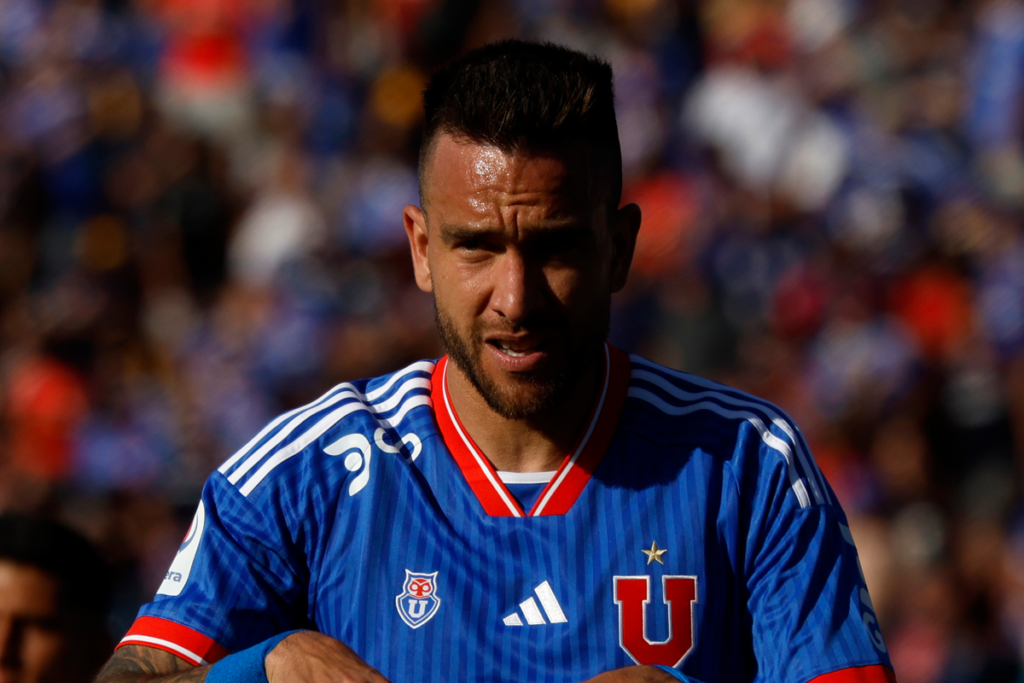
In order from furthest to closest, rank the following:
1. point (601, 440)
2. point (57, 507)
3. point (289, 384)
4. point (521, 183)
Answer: point (289, 384)
point (57, 507)
point (601, 440)
point (521, 183)

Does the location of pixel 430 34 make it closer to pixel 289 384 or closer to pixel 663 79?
pixel 663 79

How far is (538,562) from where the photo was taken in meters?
2.58

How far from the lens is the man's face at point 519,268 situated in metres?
2.55

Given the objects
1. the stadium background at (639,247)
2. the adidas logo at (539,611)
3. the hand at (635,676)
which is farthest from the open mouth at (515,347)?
the stadium background at (639,247)

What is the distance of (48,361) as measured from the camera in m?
7.66

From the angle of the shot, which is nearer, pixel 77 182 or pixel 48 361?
pixel 48 361

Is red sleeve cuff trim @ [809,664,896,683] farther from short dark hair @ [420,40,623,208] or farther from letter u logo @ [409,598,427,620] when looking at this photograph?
short dark hair @ [420,40,623,208]

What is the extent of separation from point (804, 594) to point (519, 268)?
882mm

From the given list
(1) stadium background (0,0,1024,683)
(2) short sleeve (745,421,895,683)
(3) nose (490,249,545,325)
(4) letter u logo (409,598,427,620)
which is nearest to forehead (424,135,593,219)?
(3) nose (490,249,545,325)

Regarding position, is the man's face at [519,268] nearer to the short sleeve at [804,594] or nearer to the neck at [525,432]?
the neck at [525,432]

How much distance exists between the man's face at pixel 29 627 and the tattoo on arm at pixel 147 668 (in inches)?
40.1

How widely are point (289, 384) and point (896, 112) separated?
4.38 m

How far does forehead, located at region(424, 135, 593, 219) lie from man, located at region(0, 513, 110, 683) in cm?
175

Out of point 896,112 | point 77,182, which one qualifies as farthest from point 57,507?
point 896,112
